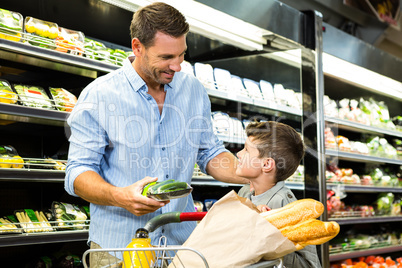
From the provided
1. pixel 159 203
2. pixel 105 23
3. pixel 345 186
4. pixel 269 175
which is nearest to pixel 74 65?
pixel 105 23

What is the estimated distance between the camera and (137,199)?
3.86ft

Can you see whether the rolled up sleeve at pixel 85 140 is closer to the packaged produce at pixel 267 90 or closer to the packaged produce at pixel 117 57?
the packaged produce at pixel 117 57

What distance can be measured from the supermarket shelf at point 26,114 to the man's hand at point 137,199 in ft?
3.35

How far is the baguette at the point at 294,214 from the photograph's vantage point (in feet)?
3.34

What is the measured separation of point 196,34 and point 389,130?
274 centimetres

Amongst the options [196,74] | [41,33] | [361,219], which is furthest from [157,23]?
[361,219]

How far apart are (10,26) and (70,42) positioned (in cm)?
33

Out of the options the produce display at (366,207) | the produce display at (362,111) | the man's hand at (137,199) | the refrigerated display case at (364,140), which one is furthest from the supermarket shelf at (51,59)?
the produce display at (366,207)

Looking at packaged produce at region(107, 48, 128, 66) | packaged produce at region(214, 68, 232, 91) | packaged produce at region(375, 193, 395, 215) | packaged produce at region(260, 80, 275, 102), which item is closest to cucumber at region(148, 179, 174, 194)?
packaged produce at region(107, 48, 128, 66)

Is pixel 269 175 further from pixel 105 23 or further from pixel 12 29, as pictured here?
pixel 105 23

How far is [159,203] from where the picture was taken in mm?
1167

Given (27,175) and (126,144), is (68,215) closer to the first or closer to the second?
(27,175)

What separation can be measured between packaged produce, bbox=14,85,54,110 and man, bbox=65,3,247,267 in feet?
2.59

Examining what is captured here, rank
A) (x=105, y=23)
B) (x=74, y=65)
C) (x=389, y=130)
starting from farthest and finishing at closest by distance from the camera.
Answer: (x=389, y=130) < (x=105, y=23) < (x=74, y=65)
